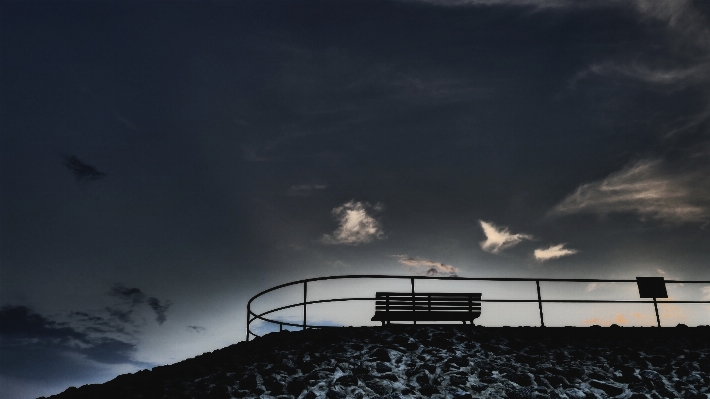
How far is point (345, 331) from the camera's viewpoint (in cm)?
1217

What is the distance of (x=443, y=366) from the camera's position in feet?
34.7

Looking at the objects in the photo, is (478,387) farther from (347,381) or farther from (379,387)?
(347,381)

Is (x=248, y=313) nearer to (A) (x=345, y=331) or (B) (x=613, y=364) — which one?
(A) (x=345, y=331)

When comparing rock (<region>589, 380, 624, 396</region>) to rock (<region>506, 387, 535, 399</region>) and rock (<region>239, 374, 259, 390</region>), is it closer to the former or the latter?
rock (<region>506, 387, 535, 399</region>)

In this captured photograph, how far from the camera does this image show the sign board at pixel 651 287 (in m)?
13.4

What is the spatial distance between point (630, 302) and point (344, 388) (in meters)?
7.41

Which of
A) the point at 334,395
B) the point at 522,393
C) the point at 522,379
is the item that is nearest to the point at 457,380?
the point at 522,393

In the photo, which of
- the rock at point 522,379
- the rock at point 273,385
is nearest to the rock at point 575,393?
the rock at point 522,379

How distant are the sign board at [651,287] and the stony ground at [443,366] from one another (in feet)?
3.09

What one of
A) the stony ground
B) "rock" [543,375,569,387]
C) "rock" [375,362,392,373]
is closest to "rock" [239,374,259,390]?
the stony ground

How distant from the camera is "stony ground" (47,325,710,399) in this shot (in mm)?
9836

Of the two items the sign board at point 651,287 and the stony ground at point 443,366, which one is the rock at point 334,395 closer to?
the stony ground at point 443,366

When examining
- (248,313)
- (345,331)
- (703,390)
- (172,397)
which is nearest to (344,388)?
(345,331)

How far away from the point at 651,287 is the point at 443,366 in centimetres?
667
